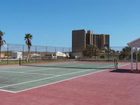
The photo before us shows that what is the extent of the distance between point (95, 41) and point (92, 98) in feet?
362

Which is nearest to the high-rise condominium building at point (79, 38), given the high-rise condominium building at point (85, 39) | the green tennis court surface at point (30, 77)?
the high-rise condominium building at point (85, 39)

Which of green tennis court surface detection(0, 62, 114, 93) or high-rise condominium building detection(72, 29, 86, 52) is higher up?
high-rise condominium building detection(72, 29, 86, 52)

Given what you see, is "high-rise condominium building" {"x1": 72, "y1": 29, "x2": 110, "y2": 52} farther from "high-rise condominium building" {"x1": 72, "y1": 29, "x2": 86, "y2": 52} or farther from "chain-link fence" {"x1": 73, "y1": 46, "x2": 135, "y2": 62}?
"chain-link fence" {"x1": 73, "y1": 46, "x2": 135, "y2": 62}

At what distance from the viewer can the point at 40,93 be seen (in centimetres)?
1134

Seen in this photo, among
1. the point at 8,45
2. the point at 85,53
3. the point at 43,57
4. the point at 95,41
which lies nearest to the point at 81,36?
the point at 95,41

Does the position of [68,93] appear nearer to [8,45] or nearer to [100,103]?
[100,103]

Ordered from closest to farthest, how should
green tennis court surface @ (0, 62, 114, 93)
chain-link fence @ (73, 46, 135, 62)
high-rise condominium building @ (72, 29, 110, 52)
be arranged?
1. green tennis court surface @ (0, 62, 114, 93)
2. chain-link fence @ (73, 46, 135, 62)
3. high-rise condominium building @ (72, 29, 110, 52)

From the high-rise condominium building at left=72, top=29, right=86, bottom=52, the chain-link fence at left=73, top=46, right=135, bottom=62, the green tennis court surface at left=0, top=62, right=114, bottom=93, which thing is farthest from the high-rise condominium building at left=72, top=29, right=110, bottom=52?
the green tennis court surface at left=0, top=62, right=114, bottom=93

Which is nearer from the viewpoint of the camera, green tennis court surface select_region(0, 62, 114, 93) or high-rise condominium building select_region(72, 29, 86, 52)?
green tennis court surface select_region(0, 62, 114, 93)

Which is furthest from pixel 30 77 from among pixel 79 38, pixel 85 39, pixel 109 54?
pixel 85 39

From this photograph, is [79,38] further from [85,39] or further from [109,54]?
[109,54]

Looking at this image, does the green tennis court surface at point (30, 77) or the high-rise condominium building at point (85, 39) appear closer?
the green tennis court surface at point (30, 77)

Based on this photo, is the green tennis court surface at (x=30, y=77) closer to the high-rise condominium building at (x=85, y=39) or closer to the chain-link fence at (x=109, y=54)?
the chain-link fence at (x=109, y=54)

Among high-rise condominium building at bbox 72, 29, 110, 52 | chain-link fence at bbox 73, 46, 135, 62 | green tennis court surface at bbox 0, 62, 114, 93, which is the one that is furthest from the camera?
high-rise condominium building at bbox 72, 29, 110, 52
